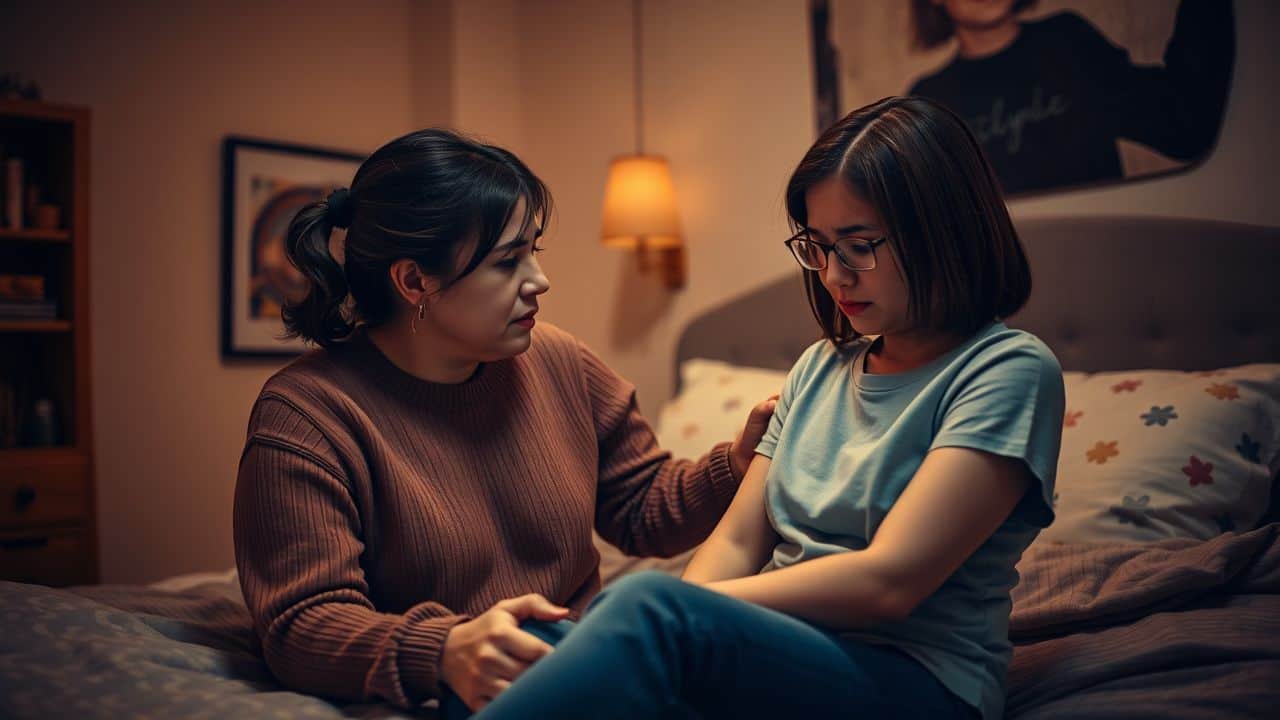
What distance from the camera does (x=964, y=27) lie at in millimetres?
2057

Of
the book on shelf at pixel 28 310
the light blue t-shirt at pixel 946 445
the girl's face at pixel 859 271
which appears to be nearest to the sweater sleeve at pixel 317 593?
the light blue t-shirt at pixel 946 445

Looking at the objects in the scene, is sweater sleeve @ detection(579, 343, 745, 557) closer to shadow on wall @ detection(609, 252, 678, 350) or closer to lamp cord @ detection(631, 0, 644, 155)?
shadow on wall @ detection(609, 252, 678, 350)

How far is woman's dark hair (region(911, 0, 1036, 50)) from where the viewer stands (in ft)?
6.87

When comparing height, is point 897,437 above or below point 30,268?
below

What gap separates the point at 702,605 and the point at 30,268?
8.07 feet

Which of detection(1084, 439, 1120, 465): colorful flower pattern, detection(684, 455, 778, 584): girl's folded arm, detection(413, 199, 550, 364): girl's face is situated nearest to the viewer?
detection(684, 455, 778, 584): girl's folded arm

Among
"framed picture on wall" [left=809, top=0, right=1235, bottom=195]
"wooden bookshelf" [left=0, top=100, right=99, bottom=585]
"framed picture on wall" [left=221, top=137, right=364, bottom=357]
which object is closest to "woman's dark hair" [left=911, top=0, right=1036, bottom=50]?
"framed picture on wall" [left=809, top=0, right=1235, bottom=195]

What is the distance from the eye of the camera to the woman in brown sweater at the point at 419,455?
1.04 meters

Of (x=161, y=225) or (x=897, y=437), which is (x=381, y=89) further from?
(x=897, y=437)

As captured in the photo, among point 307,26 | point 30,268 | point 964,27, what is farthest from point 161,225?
point 964,27

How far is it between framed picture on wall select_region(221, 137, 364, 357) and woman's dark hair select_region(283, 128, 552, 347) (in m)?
1.77

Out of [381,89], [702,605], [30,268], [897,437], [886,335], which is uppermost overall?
[381,89]

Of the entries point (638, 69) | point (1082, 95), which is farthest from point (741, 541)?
point (638, 69)

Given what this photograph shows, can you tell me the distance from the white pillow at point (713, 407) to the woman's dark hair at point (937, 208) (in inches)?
41.6
